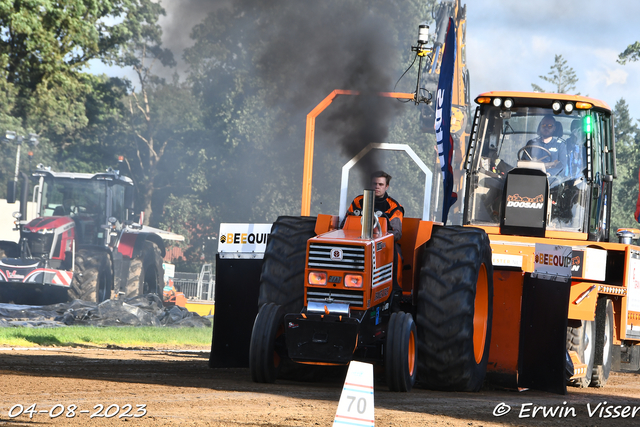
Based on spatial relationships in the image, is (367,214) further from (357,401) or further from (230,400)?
(357,401)

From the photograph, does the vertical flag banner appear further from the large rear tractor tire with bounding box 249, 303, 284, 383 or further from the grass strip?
the grass strip

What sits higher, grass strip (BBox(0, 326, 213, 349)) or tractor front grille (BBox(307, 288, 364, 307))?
tractor front grille (BBox(307, 288, 364, 307))

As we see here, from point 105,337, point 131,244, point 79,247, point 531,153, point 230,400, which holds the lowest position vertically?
point 105,337

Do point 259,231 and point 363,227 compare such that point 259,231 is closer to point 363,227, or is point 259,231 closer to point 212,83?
point 363,227

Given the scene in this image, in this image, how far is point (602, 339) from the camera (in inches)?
386

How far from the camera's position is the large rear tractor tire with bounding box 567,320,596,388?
9.23 m

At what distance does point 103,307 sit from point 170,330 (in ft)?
5.47

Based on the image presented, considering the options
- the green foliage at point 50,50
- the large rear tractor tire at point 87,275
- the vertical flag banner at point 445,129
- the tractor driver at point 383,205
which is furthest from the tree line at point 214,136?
the tractor driver at point 383,205

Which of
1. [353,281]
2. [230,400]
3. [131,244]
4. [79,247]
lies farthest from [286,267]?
[131,244]

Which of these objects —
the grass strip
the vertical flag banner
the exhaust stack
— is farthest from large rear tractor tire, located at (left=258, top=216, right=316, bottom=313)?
the grass strip

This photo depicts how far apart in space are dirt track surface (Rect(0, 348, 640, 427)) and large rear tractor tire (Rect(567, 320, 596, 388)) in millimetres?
358

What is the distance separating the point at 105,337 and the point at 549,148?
8.49 m

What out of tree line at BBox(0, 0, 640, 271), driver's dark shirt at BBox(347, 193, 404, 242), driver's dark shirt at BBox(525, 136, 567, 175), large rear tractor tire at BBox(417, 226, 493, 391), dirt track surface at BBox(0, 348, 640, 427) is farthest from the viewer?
tree line at BBox(0, 0, 640, 271)

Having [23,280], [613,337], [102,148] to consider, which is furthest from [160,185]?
[613,337]
